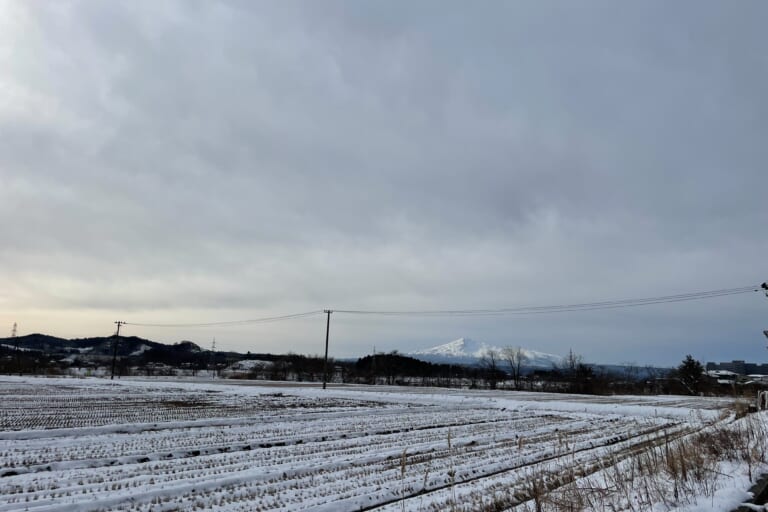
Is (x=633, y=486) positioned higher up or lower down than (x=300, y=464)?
higher up

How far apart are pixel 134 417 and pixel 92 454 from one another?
7711 millimetres

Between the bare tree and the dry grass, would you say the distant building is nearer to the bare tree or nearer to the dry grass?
the bare tree

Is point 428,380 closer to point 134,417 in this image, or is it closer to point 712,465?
point 134,417

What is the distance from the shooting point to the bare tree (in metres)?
99.2

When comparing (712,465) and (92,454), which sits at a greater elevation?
(712,465)

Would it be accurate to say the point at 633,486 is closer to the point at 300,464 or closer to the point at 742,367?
the point at 300,464

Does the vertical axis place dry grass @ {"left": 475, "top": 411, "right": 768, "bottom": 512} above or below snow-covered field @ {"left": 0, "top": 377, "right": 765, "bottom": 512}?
above

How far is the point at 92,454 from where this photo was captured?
9.87 m

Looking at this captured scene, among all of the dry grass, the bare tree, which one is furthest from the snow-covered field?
the bare tree

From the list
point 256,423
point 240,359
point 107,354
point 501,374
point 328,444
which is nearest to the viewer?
point 328,444

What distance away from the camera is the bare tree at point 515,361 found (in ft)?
326

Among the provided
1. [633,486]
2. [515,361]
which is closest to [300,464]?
[633,486]

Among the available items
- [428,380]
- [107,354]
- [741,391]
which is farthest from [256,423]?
[107,354]

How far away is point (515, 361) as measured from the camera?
101 metres
